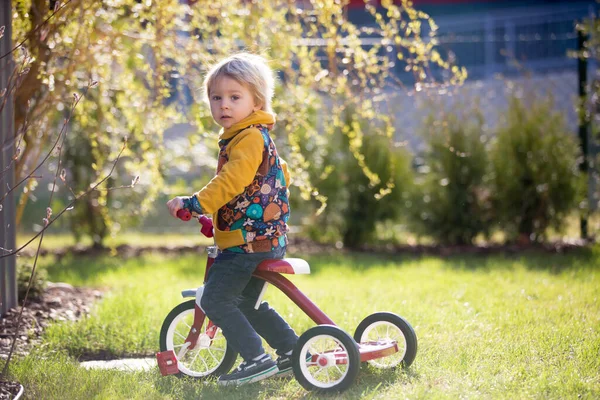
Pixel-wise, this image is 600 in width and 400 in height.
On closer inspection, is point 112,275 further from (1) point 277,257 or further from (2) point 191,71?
(1) point 277,257

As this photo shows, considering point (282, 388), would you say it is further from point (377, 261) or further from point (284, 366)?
point (377, 261)

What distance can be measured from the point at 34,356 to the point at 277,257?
4.27 ft

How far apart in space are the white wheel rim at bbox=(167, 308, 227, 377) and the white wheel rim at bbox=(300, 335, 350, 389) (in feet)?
1.65

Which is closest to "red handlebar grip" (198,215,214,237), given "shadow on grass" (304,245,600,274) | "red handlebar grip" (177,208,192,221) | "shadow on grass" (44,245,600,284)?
"red handlebar grip" (177,208,192,221)

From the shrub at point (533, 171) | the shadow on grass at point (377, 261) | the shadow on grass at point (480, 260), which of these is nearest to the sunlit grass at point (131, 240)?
the shadow on grass at point (377, 261)

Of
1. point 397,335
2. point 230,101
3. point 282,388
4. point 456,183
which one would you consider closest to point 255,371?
point 282,388

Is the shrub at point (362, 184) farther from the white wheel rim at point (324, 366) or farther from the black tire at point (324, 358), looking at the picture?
the black tire at point (324, 358)

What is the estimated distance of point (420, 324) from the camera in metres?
4.08

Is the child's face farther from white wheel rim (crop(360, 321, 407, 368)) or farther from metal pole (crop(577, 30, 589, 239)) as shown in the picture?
metal pole (crop(577, 30, 589, 239))

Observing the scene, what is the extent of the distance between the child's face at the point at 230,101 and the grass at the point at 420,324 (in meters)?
1.16

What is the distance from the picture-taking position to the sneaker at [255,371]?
3.18m

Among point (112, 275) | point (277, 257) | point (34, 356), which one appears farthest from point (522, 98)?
point (34, 356)

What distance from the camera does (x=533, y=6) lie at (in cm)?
1527

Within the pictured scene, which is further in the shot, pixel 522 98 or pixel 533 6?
pixel 533 6
